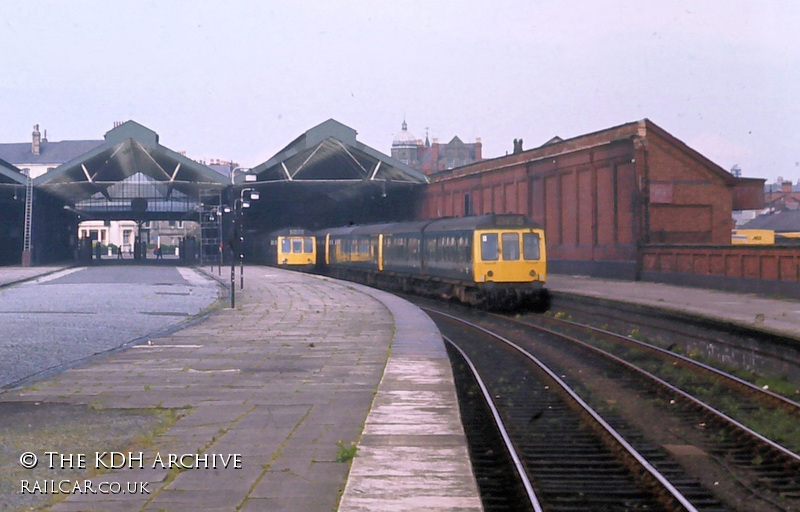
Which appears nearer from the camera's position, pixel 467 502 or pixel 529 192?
pixel 467 502

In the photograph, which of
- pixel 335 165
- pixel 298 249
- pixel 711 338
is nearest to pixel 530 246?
pixel 711 338

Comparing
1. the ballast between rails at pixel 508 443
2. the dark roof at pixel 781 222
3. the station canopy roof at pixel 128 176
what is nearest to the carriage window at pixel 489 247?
the ballast between rails at pixel 508 443

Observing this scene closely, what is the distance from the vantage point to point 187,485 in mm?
6789

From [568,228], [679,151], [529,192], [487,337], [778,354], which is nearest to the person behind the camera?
[778,354]

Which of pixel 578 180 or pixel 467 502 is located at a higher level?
pixel 578 180

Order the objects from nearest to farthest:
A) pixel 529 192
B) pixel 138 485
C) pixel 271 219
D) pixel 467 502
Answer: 1. pixel 467 502
2. pixel 138 485
3. pixel 529 192
4. pixel 271 219

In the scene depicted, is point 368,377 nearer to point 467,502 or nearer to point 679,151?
point 467,502

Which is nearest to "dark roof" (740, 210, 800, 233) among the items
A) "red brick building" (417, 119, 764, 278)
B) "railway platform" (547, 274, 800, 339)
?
"red brick building" (417, 119, 764, 278)

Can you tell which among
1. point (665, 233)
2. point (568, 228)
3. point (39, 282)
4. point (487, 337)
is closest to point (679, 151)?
point (665, 233)

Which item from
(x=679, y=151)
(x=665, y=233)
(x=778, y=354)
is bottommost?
(x=778, y=354)

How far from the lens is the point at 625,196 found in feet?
135

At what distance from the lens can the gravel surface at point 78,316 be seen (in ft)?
52.2

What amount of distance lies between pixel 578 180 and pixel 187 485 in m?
40.5

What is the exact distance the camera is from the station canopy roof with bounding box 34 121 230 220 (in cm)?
5794
